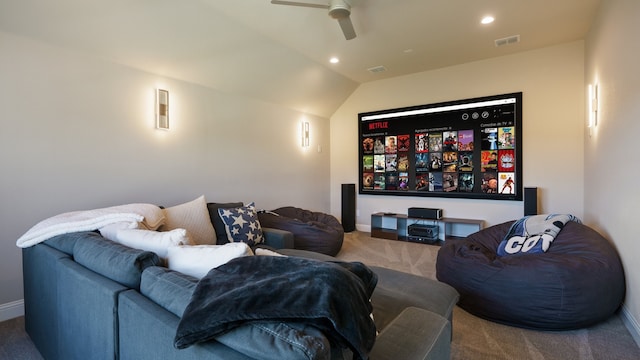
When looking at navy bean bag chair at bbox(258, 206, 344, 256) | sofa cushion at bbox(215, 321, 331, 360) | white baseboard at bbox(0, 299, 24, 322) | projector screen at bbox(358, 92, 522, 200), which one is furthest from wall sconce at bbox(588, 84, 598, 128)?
white baseboard at bbox(0, 299, 24, 322)

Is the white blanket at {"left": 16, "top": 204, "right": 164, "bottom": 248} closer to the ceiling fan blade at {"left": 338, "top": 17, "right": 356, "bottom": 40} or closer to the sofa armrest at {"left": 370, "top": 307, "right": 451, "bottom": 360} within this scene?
the sofa armrest at {"left": 370, "top": 307, "right": 451, "bottom": 360}

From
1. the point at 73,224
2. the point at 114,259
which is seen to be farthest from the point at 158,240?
the point at 73,224

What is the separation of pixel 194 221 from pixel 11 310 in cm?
156

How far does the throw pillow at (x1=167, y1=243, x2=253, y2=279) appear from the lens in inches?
47.8

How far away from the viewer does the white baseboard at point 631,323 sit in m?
2.11

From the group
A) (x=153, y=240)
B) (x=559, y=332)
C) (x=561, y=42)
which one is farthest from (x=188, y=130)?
(x=561, y=42)

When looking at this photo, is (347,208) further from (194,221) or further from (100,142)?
(100,142)

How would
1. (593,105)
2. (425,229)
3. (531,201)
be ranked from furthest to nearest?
(425,229) < (531,201) < (593,105)

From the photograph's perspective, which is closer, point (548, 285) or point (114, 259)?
point (114, 259)

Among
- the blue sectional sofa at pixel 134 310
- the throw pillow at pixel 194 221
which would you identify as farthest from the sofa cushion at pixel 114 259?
the throw pillow at pixel 194 221

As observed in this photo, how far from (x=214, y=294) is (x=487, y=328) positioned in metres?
2.28

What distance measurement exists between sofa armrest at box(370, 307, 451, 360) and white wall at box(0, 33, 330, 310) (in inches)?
122

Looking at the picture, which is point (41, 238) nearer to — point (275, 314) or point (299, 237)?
point (275, 314)

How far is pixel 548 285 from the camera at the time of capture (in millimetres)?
2221
